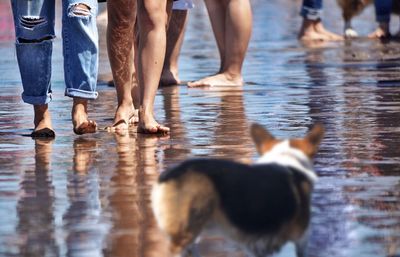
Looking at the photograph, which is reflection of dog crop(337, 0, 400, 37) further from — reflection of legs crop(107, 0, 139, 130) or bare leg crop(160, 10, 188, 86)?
reflection of legs crop(107, 0, 139, 130)

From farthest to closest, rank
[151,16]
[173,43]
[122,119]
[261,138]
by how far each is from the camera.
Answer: [173,43], [122,119], [151,16], [261,138]

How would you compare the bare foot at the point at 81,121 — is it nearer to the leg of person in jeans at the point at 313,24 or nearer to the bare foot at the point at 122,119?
the bare foot at the point at 122,119

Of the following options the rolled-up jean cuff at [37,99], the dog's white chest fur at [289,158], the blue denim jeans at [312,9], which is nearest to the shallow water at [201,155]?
the rolled-up jean cuff at [37,99]

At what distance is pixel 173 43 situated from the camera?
1101 centimetres

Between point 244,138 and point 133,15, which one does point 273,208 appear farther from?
point 133,15

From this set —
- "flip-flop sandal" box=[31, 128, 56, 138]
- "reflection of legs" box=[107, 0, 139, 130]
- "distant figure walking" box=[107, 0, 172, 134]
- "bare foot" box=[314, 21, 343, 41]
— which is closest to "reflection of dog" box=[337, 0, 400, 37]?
"bare foot" box=[314, 21, 343, 41]

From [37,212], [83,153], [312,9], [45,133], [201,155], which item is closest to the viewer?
[37,212]

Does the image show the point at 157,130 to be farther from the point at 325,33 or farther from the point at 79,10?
the point at 325,33

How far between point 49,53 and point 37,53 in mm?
100

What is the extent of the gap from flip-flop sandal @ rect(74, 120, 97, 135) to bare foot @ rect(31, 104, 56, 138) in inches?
6.2

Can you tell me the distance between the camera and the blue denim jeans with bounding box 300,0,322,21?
16.2m

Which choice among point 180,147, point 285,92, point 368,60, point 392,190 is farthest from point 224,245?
point 368,60

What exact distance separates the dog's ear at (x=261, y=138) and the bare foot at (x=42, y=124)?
3.48m

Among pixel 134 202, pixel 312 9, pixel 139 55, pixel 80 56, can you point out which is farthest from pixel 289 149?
pixel 312 9
